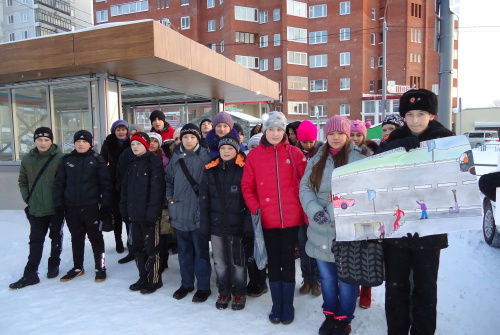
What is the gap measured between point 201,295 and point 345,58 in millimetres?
37626

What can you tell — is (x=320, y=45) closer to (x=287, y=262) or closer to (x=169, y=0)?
(x=169, y=0)

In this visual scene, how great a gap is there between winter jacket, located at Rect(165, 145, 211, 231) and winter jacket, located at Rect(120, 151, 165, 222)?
14 cm

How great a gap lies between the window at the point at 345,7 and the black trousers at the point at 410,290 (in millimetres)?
39528

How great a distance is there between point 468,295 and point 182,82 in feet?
24.2

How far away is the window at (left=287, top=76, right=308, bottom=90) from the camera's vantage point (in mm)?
37188

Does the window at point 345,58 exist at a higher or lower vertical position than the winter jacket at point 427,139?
higher

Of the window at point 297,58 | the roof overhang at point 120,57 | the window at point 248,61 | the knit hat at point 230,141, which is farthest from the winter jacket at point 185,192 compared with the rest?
the window at point 248,61

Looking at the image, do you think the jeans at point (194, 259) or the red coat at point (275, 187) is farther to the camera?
the jeans at point (194, 259)

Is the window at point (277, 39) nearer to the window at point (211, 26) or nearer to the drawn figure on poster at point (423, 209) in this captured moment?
the window at point (211, 26)

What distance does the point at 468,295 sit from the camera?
348 centimetres

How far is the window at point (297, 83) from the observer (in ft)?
122

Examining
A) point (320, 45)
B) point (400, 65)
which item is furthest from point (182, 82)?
point (400, 65)

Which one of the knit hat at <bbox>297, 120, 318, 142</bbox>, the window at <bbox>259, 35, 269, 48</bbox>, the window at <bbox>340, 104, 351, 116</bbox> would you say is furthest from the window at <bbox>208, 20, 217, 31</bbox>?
the knit hat at <bbox>297, 120, 318, 142</bbox>

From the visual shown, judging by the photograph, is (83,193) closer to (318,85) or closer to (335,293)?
(335,293)
